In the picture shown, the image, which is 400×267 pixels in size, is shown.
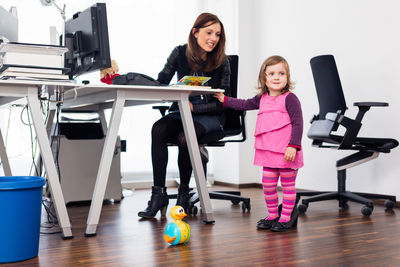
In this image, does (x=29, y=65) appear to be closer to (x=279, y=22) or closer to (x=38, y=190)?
(x=38, y=190)

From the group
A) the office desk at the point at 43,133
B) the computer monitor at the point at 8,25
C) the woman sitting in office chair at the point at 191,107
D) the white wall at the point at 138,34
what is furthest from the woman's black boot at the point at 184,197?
the white wall at the point at 138,34

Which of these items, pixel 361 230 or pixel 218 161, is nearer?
pixel 361 230

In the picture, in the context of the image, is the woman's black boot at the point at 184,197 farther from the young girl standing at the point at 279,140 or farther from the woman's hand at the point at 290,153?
the woman's hand at the point at 290,153

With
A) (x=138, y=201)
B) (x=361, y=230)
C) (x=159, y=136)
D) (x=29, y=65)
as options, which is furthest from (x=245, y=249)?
(x=138, y=201)

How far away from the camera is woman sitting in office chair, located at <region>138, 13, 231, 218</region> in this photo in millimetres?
2516

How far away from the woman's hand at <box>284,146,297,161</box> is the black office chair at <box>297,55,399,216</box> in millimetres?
751

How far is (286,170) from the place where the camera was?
7.39 ft

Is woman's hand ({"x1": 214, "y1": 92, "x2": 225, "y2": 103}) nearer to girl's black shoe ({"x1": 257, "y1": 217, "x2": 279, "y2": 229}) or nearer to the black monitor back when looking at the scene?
girl's black shoe ({"x1": 257, "y1": 217, "x2": 279, "y2": 229})

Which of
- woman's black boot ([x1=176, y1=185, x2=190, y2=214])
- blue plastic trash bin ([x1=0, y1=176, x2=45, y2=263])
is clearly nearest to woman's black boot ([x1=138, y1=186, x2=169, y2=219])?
woman's black boot ([x1=176, y1=185, x2=190, y2=214])

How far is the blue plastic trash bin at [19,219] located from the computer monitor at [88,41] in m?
0.67

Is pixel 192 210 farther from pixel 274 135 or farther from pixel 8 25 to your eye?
pixel 8 25

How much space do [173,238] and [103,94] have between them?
2.83 feet

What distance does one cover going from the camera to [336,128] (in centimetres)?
283

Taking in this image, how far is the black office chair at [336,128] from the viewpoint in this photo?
9.13ft
